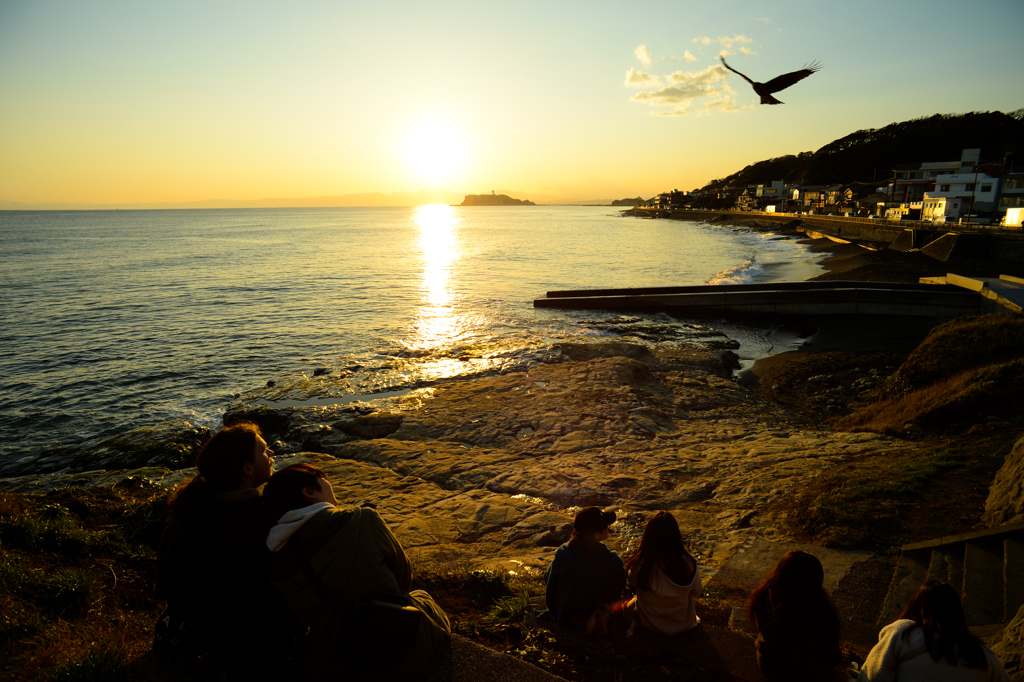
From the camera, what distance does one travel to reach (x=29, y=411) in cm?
1505

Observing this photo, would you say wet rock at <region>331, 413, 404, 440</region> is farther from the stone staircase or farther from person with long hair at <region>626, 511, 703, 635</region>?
the stone staircase

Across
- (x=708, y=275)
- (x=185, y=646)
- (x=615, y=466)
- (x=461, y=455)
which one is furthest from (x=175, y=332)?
(x=708, y=275)

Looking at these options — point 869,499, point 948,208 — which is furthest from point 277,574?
point 948,208

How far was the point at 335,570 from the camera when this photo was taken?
3074mm

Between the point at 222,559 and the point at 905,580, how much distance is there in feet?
22.4

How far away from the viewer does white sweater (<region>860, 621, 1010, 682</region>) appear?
291 centimetres

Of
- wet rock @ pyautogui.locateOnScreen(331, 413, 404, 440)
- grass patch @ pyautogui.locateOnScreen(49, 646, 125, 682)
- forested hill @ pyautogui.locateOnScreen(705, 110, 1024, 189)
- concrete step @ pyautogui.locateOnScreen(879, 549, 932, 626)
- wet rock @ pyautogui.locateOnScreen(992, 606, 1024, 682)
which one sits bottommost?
wet rock @ pyautogui.locateOnScreen(331, 413, 404, 440)

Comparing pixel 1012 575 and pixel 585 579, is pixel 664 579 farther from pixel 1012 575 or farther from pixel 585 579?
pixel 1012 575

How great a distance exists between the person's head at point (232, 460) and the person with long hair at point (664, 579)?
2.99 metres

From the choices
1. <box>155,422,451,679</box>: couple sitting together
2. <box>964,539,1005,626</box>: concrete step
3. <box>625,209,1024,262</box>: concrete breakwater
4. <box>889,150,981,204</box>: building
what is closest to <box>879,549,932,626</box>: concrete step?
<box>964,539,1005,626</box>: concrete step

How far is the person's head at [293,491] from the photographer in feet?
10.4

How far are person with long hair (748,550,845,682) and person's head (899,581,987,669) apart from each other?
1.89 ft

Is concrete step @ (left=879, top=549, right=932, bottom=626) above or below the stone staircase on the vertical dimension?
below

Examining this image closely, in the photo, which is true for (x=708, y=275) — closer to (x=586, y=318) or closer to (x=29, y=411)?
(x=586, y=318)
